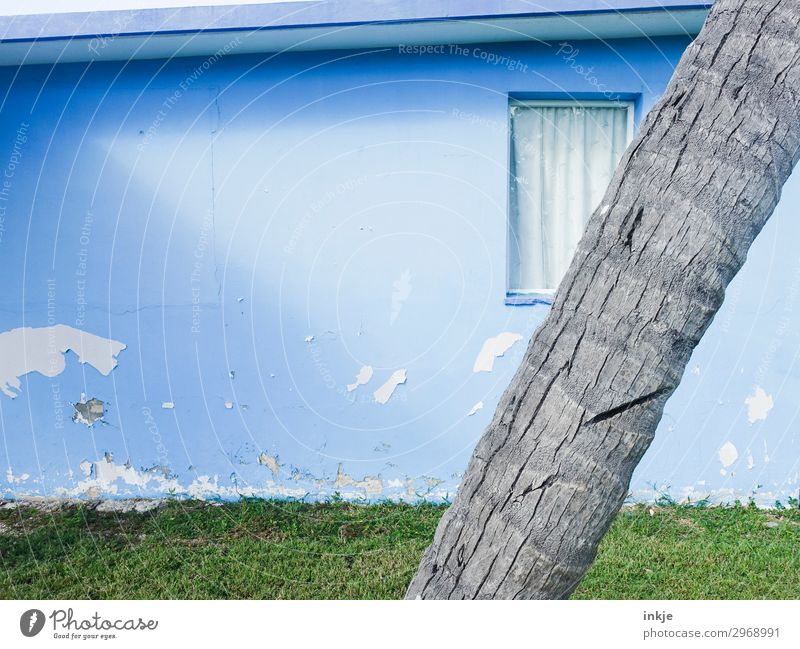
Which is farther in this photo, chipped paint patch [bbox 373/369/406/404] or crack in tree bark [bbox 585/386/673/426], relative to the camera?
chipped paint patch [bbox 373/369/406/404]

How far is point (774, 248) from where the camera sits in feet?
12.9

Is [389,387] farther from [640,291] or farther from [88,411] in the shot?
[640,291]

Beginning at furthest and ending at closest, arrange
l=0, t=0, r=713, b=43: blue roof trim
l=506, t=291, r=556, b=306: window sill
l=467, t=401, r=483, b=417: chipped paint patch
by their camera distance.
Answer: l=467, t=401, r=483, b=417: chipped paint patch < l=506, t=291, r=556, b=306: window sill < l=0, t=0, r=713, b=43: blue roof trim

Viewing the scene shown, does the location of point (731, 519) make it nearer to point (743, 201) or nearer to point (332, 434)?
point (332, 434)

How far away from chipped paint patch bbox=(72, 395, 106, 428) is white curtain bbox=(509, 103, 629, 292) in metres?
2.42

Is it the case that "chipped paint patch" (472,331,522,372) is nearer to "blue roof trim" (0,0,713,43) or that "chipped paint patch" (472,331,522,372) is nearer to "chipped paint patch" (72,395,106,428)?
"blue roof trim" (0,0,713,43)

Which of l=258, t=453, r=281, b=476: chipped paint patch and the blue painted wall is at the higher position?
the blue painted wall

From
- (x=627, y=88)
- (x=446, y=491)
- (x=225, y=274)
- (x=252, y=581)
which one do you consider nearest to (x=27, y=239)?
(x=225, y=274)

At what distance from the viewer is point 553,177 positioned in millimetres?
4039

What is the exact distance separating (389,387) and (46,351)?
2.00 m
